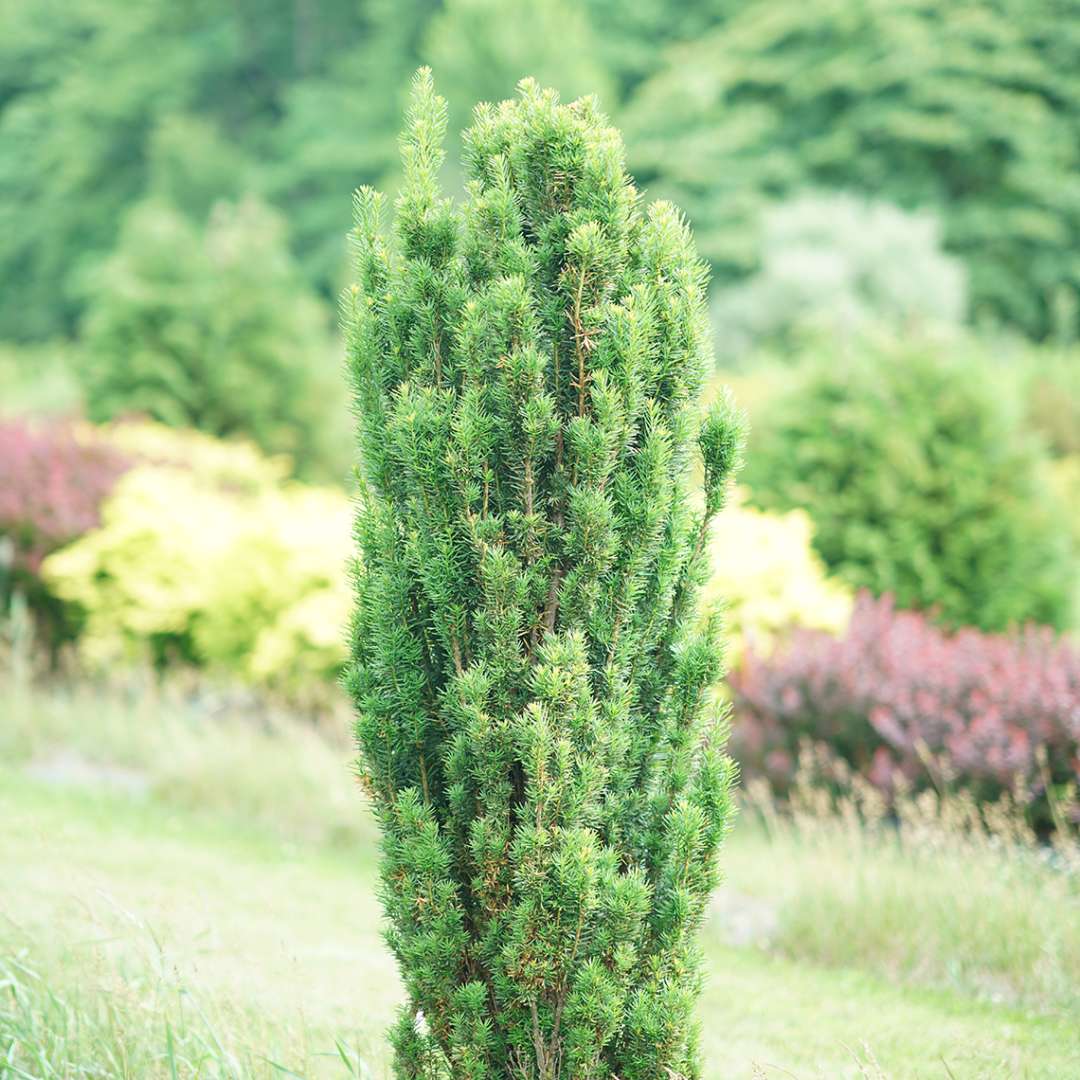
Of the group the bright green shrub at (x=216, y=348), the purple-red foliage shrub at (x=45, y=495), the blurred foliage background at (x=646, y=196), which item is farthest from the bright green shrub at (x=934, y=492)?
the bright green shrub at (x=216, y=348)

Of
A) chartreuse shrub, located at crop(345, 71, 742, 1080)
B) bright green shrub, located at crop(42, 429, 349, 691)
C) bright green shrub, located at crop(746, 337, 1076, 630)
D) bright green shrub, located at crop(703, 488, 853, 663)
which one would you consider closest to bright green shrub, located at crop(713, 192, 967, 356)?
bright green shrub, located at crop(746, 337, 1076, 630)

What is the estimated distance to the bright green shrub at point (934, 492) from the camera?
8117 mm

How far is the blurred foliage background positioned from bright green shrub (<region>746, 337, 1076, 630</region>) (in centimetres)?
2

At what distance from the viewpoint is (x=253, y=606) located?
8.03 m

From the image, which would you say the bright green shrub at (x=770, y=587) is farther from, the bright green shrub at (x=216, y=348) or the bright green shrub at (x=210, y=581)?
the bright green shrub at (x=216, y=348)

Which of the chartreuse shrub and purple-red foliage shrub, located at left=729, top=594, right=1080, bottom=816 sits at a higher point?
the chartreuse shrub

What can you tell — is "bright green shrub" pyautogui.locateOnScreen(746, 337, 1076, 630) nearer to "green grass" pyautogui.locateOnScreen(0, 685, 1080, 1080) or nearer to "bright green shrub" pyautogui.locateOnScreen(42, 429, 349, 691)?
"green grass" pyautogui.locateOnScreen(0, 685, 1080, 1080)

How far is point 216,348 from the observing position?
1406 cm

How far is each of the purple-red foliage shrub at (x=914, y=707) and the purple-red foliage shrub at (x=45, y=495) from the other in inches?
211

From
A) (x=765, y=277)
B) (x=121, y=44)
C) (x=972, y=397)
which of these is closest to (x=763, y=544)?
(x=972, y=397)

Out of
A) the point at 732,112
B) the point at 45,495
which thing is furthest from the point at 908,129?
the point at 45,495

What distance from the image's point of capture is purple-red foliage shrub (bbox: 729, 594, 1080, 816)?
5191 mm

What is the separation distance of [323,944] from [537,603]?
2.29 metres

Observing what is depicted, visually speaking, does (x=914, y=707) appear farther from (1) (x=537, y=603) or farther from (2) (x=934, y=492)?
(1) (x=537, y=603)
